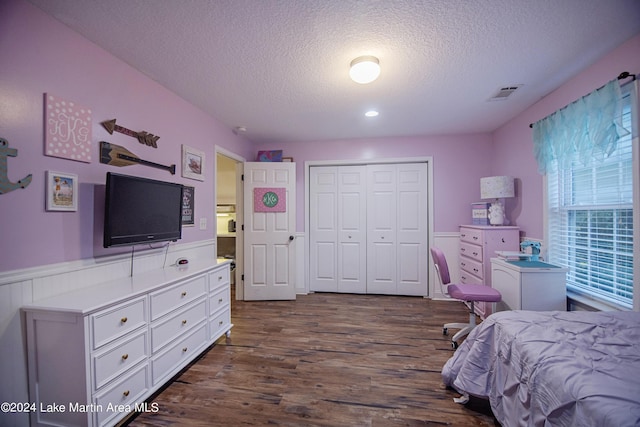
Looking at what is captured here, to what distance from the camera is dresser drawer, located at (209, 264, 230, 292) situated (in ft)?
7.64

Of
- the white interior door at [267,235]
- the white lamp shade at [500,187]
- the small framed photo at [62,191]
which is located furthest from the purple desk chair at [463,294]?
the small framed photo at [62,191]

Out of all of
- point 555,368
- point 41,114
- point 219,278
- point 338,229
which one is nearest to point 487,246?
point 338,229

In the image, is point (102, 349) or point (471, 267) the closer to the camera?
point (102, 349)

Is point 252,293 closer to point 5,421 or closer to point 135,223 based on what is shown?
point 135,223

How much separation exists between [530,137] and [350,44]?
246cm

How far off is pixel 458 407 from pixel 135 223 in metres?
2.61

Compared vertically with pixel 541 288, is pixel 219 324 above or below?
below

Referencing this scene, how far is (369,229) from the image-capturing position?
13.2 feet

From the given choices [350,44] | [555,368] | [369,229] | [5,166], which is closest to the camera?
[555,368]

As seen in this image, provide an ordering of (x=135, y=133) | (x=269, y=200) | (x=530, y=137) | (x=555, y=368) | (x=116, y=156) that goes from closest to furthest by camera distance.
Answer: (x=555, y=368)
(x=116, y=156)
(x=135, y=133)
(x=530, y=137)
(x=269, y=200)

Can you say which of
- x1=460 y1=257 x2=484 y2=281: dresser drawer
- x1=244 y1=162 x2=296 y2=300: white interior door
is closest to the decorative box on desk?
x1=460 y1=257 x2=484 y2=281: dresser drawer

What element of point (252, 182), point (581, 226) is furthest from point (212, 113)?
point (581, 226)

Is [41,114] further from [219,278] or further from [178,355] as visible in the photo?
[178,355]

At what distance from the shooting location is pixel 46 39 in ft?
4.82
